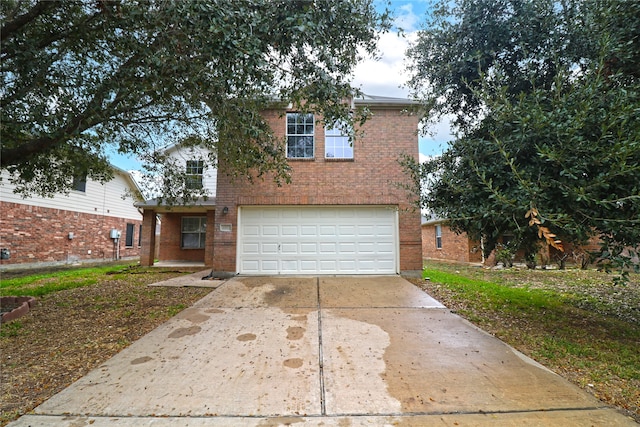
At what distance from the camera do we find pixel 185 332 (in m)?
4.66

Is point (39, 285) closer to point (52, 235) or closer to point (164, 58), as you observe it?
point (52, 235)

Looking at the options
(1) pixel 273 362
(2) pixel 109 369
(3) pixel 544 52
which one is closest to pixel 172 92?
(2) pixel 109 369

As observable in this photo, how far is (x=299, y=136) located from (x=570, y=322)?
316 inches

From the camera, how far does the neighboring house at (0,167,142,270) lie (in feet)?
38.9

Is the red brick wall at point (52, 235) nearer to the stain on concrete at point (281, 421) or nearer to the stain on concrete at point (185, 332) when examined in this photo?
the stain on concrete at point (185, 332)

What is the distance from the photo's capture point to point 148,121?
22.8ft

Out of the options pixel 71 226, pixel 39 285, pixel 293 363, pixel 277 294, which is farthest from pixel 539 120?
pixel 71 226

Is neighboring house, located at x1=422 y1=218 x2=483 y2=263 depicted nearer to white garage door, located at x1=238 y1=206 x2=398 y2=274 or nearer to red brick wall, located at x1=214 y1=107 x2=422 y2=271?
red brick wall, located at x1=214 y1=107 x2=422 y2=271

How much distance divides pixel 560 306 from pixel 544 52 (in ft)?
16.9

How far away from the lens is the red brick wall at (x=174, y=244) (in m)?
14.2

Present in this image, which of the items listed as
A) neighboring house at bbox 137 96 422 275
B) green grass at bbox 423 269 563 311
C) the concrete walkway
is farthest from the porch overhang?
green grass at bbox 423 269 563 311

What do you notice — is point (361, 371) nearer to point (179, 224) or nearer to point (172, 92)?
point (172, 92)

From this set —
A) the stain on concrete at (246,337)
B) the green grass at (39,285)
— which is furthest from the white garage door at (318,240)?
the stain on concrete at (246,337)

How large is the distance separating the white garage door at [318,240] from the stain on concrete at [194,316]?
360 cm
